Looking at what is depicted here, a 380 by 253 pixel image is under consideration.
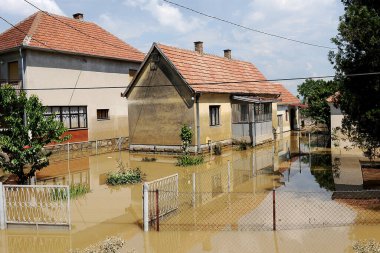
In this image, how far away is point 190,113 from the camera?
23.3 meters

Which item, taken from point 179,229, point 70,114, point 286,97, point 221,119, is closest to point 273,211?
point 179,229

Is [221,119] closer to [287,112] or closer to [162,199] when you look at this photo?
[162,199]

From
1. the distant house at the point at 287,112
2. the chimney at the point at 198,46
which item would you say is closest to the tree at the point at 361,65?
the chimney at the point at 198,46

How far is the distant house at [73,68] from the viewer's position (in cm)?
2280

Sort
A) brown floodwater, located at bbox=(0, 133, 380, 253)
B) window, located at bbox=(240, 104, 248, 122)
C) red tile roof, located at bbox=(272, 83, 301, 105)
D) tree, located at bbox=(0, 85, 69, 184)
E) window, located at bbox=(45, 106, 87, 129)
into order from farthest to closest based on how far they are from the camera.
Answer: red tile roof, located at bbox=(272, 83, 301, 105)
window, located at bbox=(240, 104, 248, 122)
window, located at bbox=(45, 106, 87, 129)
tree, located at bbox=(0, 85, 69, 184)
brown floodwater, located at bbox=(0, 133, 380, 253)

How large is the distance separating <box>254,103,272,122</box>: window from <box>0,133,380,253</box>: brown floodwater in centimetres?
649

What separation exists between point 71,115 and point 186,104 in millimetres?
8223

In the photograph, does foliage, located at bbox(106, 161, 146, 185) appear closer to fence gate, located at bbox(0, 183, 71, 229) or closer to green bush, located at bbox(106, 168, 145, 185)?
green bush, located at bbox(106, 168, 145, 185)

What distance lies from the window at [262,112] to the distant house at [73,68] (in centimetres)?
1040

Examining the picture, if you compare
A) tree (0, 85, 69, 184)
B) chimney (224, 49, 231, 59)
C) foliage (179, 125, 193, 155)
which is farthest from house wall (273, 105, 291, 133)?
tree (0, 85, 69, 184)

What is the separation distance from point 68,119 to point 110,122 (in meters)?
4.03

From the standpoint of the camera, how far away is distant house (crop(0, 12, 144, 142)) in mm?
22797

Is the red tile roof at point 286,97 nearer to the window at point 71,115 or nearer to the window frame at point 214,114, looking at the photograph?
the window frame at point 214,114

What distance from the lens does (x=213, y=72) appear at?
27562 millimetres
